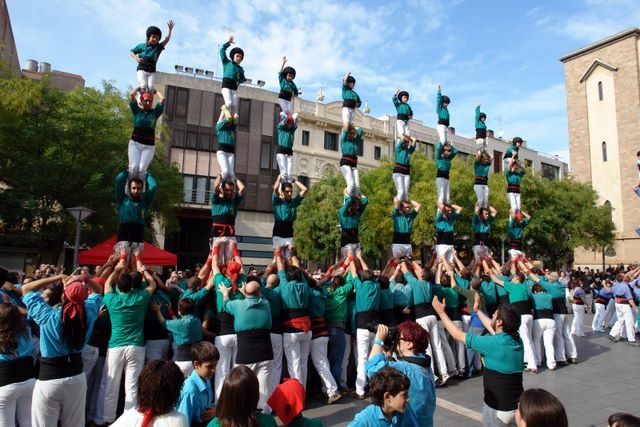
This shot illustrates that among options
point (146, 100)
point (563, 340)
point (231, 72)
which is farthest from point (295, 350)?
point (563, 340)

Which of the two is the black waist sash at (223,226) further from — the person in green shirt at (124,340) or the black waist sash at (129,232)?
the person in green shirt at (124,340)

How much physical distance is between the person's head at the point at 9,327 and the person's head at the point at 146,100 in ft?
15.3

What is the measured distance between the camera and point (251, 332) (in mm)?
5812

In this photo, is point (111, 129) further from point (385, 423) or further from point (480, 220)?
point (385, 423)

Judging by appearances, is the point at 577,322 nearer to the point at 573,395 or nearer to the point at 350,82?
the point at 573,395

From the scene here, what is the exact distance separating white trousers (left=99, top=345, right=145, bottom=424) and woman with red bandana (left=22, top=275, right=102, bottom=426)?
4.01ft

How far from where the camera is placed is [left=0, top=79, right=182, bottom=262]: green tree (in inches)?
727

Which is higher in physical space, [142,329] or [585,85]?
[585,85]

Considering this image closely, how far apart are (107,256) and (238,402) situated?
11.4 meters

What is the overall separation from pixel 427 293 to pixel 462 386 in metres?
1.79

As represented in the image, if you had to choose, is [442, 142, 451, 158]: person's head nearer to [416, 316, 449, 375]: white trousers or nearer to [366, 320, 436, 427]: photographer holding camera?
[416, 316, 449, 375]: white trousers

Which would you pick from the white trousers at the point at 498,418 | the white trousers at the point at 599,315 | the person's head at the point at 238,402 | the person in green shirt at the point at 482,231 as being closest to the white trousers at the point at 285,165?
the person in green shirt at the point at 482,231

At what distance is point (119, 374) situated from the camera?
228 inches

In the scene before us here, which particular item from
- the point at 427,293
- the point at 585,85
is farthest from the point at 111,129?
the point at 585,85
